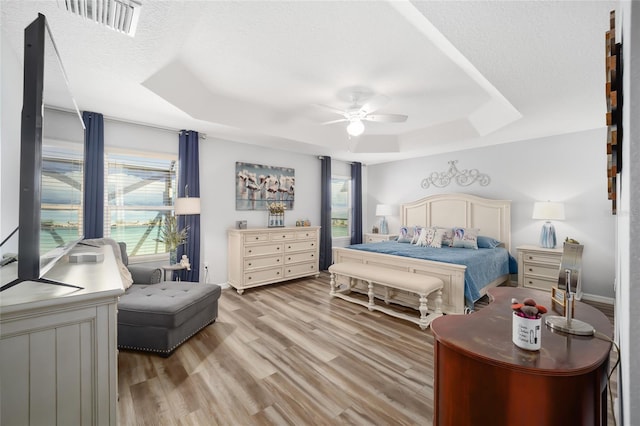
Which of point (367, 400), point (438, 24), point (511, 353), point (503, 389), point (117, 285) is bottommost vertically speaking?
point (367, 400)

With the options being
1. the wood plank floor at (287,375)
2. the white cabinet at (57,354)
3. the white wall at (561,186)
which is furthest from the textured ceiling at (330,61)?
the wood plank floor at (287,375)

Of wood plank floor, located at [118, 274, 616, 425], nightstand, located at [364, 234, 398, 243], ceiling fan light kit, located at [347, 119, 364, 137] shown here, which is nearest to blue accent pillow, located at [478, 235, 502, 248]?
nightstand, located at [364, 234, 398, 243]

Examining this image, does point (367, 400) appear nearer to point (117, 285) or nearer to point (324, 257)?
point (117, 285)

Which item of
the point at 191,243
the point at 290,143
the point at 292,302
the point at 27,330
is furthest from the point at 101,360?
the point at 290,143

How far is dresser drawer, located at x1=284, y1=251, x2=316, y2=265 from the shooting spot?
4750 millimetres

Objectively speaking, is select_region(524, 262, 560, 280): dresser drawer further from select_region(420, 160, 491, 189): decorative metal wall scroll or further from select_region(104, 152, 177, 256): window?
select_region(104, 152, 177, 256): window

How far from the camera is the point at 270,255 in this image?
14.8 ft

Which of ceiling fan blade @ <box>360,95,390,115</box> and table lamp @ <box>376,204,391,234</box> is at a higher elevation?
ceiling fan blade @ <box>360,95,390,115</box>

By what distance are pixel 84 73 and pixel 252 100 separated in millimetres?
1628

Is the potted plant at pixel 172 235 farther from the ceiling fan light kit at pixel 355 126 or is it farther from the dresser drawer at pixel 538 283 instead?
the dresser drawer at pixel 538 283

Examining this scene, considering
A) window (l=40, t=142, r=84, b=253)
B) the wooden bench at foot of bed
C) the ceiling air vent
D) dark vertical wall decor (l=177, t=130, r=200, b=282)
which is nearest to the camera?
window (l=40, t=142, r=84, b=253)

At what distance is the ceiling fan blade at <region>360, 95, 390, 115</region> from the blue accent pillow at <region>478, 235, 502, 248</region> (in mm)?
2741

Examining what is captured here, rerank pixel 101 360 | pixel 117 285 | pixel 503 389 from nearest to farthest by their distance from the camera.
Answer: pixel 503 389 → pixel 101 360 → pixel 117 285

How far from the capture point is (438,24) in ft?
5.53
